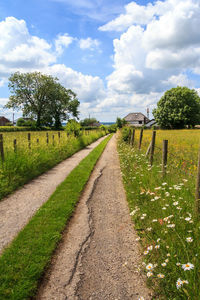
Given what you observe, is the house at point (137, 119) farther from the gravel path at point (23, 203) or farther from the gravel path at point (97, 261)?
the gravel path at point (97, 261)

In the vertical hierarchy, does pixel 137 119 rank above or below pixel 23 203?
above

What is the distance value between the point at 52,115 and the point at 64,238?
179 ft

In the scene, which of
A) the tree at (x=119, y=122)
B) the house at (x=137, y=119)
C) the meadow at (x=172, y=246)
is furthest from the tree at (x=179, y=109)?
the meadow at (x=172, y=246)

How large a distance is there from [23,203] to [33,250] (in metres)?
2.29

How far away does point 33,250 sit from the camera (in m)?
2.91

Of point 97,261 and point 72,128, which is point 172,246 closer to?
point 97,261

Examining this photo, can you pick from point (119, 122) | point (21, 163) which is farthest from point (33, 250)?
point (119, 122)

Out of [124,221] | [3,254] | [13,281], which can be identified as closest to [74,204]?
[124,221]

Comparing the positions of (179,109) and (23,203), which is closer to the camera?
(23,203)

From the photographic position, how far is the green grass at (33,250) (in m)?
2.26

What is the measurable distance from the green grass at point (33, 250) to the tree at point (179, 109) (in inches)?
1932

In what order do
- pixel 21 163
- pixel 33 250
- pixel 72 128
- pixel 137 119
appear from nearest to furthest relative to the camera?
1. pixel 33 250
2. pixel 21 163
3. pixel 72 128
4. pixel 137 119

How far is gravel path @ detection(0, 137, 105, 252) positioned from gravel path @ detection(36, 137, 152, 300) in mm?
1045

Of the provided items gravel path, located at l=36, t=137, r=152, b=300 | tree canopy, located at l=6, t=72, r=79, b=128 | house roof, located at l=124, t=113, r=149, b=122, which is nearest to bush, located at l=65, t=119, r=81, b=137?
gravel path, located at l=36, t=137, r=152, b=300
